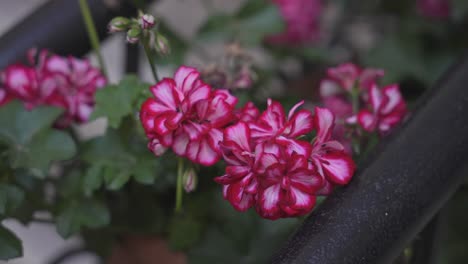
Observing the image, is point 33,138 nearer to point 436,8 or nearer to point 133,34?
point 133,34

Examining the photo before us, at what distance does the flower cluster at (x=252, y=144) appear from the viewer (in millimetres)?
443

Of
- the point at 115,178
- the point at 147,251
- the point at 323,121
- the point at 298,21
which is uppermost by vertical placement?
the point at 323,121

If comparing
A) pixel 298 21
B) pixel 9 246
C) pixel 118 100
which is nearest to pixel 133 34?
pixel 118 100

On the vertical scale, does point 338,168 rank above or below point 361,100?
above

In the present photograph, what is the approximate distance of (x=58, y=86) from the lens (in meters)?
0.67

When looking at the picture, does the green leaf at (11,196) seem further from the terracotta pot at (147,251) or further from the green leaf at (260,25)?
the green leaf at (260,25)

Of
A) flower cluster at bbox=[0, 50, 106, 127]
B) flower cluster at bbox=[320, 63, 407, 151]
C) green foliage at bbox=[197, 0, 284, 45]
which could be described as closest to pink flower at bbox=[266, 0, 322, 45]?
green foliage at bbox=[197, 0, 284, 45]

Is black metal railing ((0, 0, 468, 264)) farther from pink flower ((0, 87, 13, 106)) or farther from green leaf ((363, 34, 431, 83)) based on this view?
green leaf ((363, 34, 431, 83))

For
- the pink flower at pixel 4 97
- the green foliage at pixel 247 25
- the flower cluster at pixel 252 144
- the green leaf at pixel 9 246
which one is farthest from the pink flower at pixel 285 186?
the green foliage at pixel 247 25

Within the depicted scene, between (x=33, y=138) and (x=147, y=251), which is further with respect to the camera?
(x=147, y=251)

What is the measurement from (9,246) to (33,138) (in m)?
0.14

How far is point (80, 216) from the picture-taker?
0.64 metres

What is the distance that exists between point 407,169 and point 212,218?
0.41 meters

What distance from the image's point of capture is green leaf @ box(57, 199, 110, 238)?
0.64 meters
